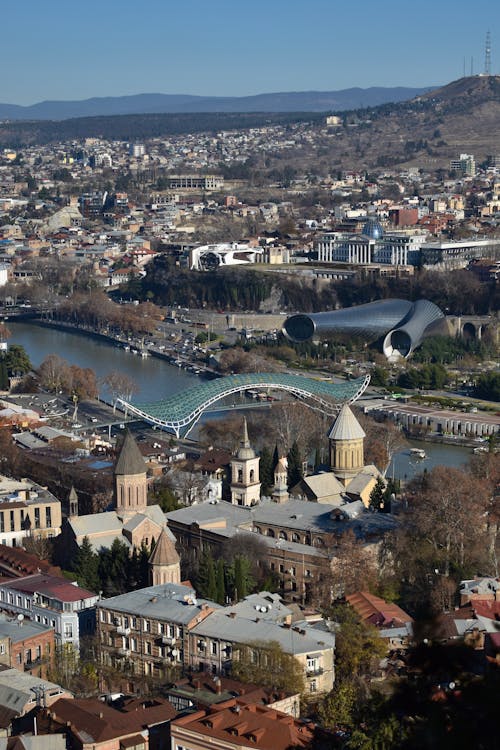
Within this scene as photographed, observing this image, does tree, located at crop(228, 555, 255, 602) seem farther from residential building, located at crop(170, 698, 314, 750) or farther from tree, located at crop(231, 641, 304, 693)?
residential building, located at crop(170, 698, 314, 750)

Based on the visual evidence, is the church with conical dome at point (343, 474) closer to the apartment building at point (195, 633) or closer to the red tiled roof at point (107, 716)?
the apartment building at point (195, 633)

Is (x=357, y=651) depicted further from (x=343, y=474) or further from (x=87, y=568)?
(x=343, y=474)

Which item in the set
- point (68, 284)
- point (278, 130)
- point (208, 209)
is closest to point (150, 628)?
point (68, 284)

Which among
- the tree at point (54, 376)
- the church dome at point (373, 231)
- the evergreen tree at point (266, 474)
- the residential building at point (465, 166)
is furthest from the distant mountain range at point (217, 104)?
the evergreen tree at point (266, 474)

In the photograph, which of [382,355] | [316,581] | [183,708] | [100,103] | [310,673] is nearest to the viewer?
[183,708]

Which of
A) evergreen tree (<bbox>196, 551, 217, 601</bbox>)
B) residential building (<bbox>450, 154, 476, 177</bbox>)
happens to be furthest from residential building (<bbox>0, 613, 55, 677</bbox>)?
residential building (<bbox>450, 154, 476, 177</bbox>)

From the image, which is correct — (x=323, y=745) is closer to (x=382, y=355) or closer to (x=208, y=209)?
(x=382, y=355)

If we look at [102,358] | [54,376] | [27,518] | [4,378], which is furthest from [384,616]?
[102,358]
